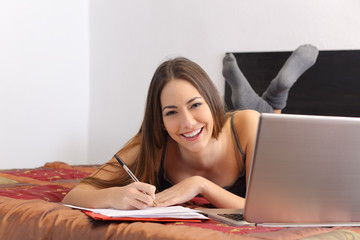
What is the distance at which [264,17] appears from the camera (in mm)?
3801

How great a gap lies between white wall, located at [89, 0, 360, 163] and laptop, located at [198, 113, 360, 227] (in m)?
2.72

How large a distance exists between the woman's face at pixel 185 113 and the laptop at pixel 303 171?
481 millimetres

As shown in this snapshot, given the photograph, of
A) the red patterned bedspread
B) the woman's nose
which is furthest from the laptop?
the red patterned bedspread

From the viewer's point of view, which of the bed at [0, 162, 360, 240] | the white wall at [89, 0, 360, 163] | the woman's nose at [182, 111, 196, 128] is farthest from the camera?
the white wall at [89, 0, 360, 163]

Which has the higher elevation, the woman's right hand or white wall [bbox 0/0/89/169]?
white wall [bbox 0/0/89/169]

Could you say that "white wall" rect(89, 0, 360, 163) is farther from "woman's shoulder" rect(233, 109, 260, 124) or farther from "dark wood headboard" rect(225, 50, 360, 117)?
"woman's shoulder" rect(233, 109, 260, 124)

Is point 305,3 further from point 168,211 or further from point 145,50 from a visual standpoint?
point 168,211

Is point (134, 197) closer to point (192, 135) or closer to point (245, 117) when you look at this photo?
point (192, 135)

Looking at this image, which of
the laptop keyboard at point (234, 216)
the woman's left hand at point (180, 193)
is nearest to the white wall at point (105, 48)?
the woman's left hand at point (180, 193)

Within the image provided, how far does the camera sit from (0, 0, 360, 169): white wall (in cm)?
369

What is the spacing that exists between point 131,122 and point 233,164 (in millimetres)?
2776

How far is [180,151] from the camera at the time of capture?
5.75 feet

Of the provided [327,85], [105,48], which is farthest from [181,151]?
[105,48]

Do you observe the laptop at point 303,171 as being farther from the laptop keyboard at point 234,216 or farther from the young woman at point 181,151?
the young woman at point 181,151
